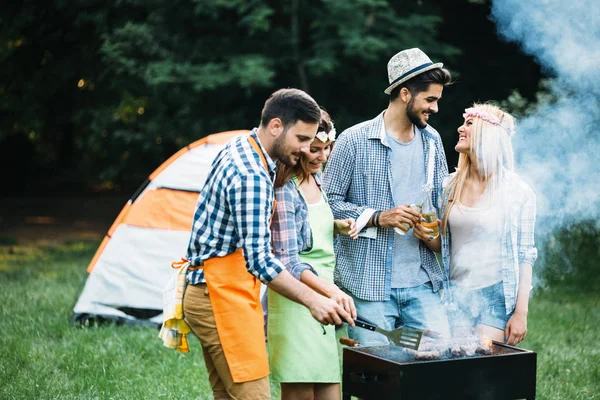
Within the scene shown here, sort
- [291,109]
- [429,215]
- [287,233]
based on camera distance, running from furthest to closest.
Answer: [429,215] → [287,233] → [291,109]

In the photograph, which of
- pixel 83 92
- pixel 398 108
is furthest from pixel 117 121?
pixel 398 108

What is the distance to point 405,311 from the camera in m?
3.74

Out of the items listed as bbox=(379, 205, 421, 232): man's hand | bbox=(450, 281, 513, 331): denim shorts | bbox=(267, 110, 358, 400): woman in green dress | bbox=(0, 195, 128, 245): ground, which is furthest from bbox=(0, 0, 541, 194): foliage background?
bbox=(267, 110, 358, 400): woman in green dress

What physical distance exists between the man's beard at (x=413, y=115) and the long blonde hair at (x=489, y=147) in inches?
9.7

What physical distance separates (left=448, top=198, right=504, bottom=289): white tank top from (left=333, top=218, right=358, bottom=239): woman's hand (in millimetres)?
504

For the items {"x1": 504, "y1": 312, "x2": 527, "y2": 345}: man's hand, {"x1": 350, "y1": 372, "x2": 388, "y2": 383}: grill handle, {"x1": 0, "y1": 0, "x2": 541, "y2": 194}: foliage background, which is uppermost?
{"x1": 0, "y1": 0, "x2": 541, "y2": 194}: foliage background

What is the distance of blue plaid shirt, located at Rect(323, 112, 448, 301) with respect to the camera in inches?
146

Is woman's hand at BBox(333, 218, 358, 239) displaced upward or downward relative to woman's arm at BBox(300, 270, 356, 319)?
upward

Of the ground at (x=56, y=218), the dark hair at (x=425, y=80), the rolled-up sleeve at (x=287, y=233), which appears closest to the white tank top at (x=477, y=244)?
the dark hair at (x=425, y=80)

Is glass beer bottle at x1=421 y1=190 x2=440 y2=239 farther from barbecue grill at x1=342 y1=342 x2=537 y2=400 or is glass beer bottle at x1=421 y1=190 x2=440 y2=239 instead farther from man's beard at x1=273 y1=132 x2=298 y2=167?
man's beard at x1=273 y1=132 x2=298 y2=167

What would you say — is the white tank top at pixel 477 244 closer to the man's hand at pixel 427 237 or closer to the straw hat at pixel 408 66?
the man's hand at pixel 427 237

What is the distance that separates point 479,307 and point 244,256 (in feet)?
4.49

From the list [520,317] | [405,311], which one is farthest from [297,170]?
[520,317]

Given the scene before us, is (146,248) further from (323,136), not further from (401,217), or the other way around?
(401,217)
